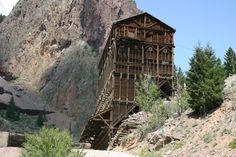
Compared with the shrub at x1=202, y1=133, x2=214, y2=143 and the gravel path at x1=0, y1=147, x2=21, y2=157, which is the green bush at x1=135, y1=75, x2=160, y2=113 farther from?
the gravel path at x1=0, y1=147, x2=21, y2=157

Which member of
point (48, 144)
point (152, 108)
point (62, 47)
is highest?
point (62, 47)

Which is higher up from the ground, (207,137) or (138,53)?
(138,53)

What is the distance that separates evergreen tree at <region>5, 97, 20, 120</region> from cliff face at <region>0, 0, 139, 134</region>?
41.1ft

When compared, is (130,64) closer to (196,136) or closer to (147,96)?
(147,96)

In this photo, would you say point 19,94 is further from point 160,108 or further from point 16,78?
point 160,108

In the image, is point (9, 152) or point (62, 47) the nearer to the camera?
point (9, 152)

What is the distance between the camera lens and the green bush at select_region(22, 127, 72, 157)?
20.8 meters

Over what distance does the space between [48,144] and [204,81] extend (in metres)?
15.6

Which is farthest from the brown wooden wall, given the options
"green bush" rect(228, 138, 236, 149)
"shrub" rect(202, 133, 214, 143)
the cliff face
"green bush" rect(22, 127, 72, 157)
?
the cliff face

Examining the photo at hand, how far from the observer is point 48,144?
2112 centimetres

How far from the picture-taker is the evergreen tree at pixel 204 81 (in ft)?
106

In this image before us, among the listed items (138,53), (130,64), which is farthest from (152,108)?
(138,53)

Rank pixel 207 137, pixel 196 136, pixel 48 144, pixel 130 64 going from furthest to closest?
1. pixel 130 64
2. pixel 196 136
3. pixel 207 137
4. pixel 48 144

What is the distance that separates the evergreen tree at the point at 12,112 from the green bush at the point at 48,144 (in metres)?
96.4
